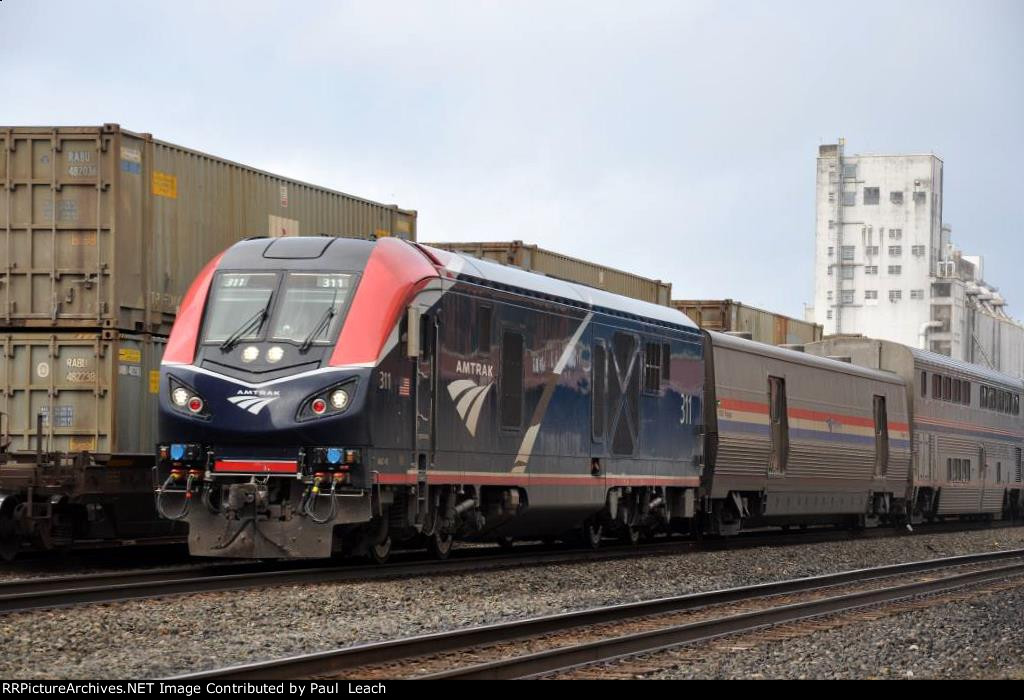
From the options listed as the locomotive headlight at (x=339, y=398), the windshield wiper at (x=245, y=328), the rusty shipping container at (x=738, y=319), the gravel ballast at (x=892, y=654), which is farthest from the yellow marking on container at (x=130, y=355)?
the rusty shipping container at (x=738, y=319)

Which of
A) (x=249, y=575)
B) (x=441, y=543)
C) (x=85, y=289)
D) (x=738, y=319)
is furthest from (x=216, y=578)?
(x=738, y=319)

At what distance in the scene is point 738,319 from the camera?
121 ft

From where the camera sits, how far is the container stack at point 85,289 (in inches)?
679

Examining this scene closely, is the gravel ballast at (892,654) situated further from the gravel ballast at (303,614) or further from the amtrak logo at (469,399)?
the amtrak logo at (469,399)

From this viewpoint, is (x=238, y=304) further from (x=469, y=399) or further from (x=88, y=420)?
(x=88, y=420)

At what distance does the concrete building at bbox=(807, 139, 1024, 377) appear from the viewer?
390 ft

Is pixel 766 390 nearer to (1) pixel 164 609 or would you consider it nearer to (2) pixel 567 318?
(2) pixel 567 318

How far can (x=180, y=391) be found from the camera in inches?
591

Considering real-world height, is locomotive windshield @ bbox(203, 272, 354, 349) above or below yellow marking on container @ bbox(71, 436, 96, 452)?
above

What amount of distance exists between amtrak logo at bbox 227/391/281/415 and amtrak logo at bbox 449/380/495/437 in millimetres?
2348

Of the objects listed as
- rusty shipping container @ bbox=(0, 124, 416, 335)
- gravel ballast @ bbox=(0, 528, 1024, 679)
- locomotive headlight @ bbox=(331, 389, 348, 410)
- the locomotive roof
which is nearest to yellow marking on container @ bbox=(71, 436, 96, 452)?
rusty shipping container @ bbox=(0, 124, 416, 335)

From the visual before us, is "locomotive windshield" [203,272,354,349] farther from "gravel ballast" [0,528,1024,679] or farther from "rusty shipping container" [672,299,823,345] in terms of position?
"rusty shipping container" [672,299,823,345]

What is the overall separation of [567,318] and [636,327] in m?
2.29
